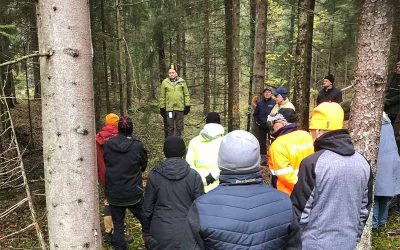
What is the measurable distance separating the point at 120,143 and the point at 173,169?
1.44m

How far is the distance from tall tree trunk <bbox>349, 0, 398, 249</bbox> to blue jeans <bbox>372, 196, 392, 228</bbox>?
2.15 meters

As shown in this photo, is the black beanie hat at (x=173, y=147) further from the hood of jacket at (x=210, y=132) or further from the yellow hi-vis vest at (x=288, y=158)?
the yellow hi-vis vest at (x=288, y=158)

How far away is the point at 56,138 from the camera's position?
2244 millimetres

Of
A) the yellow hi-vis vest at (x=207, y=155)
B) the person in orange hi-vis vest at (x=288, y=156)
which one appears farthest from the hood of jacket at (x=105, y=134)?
the person in orange hi-vis vest at (x=288, y=156)

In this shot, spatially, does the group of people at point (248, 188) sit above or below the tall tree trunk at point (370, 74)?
below

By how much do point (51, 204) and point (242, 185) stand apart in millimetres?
1153

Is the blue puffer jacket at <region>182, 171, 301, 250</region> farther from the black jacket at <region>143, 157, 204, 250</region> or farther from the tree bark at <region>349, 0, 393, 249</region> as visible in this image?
the tree bark at <region>349, 0, 393, 249</region>

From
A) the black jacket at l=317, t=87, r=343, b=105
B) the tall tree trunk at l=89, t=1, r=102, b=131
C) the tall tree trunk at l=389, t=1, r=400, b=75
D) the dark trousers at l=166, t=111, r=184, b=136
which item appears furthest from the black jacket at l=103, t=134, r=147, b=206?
the tall tree trunk at l=389, t=1, r=400, b=75

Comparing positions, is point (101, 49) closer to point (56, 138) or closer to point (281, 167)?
point (281, 167)

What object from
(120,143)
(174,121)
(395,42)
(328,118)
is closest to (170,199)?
(120,143)

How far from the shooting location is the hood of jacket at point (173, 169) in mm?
4391

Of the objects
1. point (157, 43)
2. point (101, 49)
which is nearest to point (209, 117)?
point (101, 49)

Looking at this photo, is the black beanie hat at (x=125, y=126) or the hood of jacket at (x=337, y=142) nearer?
the hood of jacket at (x=337, y=142)

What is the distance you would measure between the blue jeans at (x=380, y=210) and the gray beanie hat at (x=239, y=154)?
4764 millimetres
